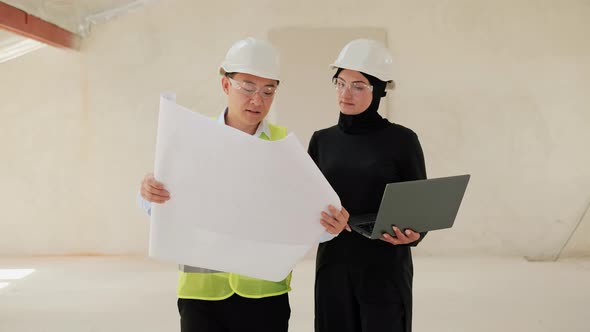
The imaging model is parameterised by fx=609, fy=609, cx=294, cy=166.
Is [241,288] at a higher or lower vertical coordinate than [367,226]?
lower

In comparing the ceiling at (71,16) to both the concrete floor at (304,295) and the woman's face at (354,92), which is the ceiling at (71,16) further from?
the woman's face at (354,92)

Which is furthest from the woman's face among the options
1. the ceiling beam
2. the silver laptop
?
the ceiling beam

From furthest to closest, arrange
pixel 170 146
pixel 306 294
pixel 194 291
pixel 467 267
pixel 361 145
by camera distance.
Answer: pixel 467 267 < pixel 306 294 < pixel 361 145 < pixel 194 291 < pixel 170 146

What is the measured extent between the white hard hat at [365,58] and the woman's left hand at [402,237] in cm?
53

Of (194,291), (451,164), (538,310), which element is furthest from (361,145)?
(451,164)

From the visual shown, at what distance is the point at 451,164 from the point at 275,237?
209 inches

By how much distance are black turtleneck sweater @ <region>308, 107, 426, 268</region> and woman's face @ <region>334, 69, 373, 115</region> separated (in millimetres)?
33

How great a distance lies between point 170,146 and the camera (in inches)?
61.9

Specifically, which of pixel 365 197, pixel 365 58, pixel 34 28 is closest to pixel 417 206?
pixel 365 197

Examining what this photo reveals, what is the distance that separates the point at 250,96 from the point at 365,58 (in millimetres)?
426

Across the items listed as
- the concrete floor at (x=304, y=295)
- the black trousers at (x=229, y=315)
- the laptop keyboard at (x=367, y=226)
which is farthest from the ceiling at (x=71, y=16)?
the laptop keyboard at (x=367, y=226)

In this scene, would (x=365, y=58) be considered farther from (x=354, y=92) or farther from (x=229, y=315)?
(x=229, y=315)

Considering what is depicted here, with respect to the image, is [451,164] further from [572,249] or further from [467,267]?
[572,249]

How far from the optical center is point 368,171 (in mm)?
2006
